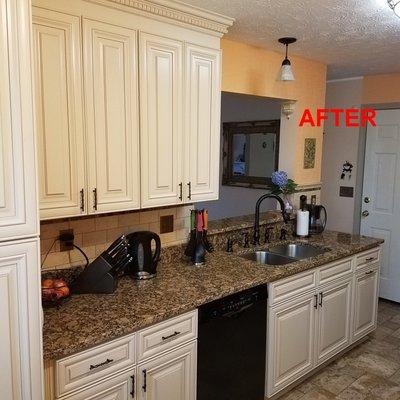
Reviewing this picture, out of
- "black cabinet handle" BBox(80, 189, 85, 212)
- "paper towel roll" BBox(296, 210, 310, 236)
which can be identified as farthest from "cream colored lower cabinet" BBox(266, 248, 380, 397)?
"black cabinet handle" BBox(80, 189, 85, 212)

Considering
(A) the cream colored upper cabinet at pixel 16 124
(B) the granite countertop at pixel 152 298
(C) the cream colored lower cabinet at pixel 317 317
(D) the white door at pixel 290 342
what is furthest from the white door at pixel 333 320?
(A) the cream colored upper cabinet at pixel 16 124

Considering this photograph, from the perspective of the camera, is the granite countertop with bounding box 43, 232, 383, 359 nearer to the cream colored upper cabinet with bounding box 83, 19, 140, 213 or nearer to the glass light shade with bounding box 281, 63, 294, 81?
the cream colored upper cabinet with bounding box 83, 19, 140, 213

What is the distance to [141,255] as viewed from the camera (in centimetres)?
229

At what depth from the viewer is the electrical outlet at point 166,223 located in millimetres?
2646

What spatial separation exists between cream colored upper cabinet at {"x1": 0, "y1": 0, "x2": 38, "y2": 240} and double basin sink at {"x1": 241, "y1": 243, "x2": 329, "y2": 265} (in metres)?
1.93

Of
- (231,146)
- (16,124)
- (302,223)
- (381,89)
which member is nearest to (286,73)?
(302,223)

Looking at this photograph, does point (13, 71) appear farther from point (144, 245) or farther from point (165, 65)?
point (144, 245)

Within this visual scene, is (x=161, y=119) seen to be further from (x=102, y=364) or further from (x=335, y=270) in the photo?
(x=335, y=270)

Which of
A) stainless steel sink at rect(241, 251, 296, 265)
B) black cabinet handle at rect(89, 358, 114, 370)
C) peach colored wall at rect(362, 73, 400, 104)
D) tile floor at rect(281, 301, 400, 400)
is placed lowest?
tile floor at rect(281, 301, 400, 400)

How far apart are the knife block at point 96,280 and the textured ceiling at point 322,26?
4.73ft

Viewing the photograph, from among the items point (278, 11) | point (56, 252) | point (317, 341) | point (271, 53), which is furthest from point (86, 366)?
point (271, 53)

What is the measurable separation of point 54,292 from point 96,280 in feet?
0.74

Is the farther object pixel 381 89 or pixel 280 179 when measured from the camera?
pixel 381 89

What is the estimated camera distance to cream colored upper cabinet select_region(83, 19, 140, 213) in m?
1.92
